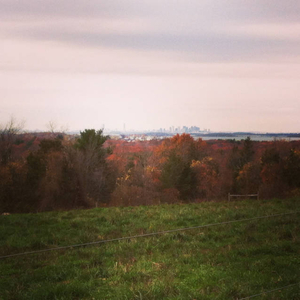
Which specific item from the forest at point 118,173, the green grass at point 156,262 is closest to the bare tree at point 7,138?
the forest at point 118,173

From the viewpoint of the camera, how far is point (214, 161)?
2156 inches

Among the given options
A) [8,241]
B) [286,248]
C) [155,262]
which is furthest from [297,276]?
[8,241]

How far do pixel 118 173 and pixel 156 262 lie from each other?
121ft

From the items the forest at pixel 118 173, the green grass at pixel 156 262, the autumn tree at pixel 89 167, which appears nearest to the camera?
the green grass at pixel 156 262

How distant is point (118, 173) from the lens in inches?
1705

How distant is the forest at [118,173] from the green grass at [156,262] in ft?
64.6

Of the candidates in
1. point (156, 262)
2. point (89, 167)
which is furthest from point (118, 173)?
point (156, 262)

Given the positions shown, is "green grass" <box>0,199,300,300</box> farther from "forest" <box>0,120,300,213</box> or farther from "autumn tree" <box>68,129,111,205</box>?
"autumn tree" <box>68,129,111,205</box>

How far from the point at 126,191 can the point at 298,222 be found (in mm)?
30937

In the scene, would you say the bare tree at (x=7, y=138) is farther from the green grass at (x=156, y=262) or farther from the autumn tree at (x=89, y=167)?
the green grass at (x=156, y=262)

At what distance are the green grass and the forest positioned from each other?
19.7 m

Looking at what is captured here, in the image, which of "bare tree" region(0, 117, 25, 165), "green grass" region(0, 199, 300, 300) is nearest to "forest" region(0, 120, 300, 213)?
"bare tree" region(0, 117, 25, 165)

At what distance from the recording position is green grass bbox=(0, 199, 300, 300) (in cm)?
518

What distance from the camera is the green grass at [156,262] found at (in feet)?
17.0
